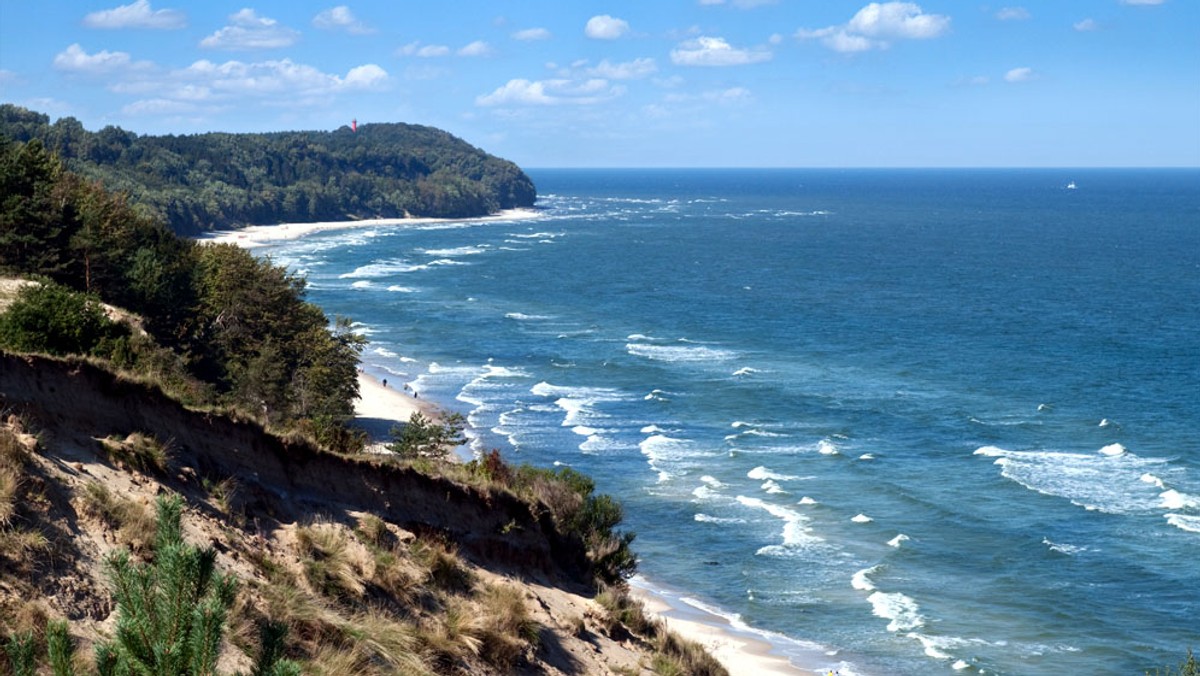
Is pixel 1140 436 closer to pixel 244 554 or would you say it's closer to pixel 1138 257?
pixel 244 554

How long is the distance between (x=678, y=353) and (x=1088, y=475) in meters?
33.0

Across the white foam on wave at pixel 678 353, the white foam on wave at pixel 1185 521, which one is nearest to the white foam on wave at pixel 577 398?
the white foam on wave at pixel 678 353

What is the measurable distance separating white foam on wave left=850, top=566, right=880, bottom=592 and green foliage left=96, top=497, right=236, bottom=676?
112 ft

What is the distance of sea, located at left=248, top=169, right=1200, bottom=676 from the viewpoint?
37500 mm

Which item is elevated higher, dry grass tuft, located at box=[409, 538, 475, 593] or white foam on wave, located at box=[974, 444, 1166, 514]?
dry grass tuft, located at box=[409, 538, 475, 593]

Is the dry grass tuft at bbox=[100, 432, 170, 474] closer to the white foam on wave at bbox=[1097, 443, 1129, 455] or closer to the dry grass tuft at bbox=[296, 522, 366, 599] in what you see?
the dry grass tuft at bbox=[296, 522, 366, 599]

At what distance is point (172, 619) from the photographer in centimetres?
730

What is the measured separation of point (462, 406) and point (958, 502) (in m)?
27.2

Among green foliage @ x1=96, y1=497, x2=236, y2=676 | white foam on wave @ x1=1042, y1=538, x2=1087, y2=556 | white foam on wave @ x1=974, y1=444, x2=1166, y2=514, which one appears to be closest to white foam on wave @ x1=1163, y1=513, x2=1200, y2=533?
white foam on wave @ x1=974, y1=444, x2=1166, y2=514

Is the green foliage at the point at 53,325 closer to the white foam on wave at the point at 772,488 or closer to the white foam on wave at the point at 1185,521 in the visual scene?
the white foam on wave at the point at 772,488

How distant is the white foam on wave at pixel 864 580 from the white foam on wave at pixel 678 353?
36.2 metres

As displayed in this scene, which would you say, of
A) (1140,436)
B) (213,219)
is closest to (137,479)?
(1140,436)

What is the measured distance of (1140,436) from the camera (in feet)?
186

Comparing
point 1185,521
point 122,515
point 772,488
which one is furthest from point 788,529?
point 122,515
